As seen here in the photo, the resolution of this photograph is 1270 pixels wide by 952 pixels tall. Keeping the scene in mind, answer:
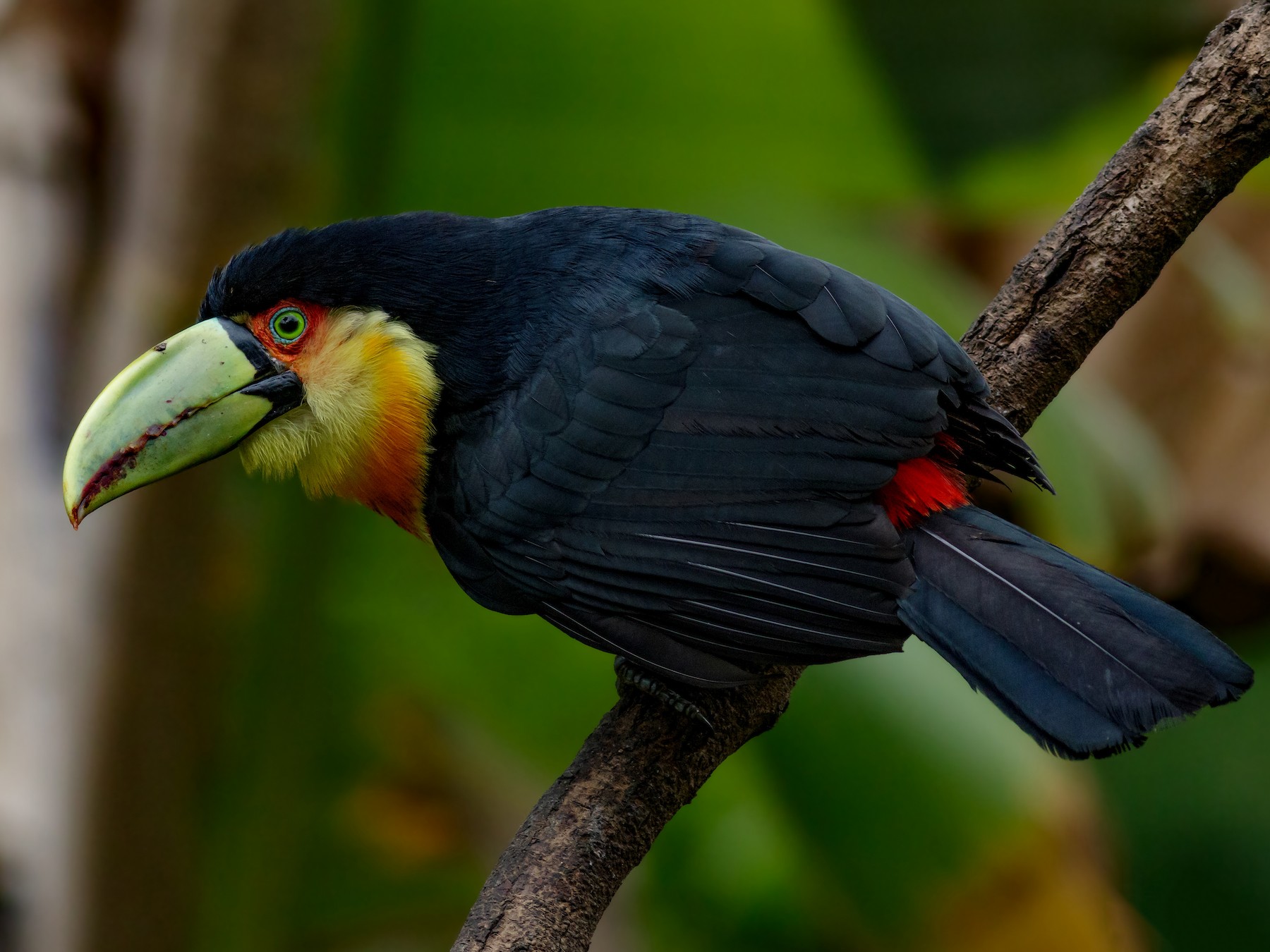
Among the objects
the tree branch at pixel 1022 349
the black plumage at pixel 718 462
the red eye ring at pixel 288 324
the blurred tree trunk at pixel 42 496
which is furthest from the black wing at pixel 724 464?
the blurred tree trunk at pixel 42 496

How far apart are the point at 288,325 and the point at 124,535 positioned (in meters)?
1.09

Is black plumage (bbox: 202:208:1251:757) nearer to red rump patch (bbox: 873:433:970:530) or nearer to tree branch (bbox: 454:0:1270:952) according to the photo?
red rump patch (bbox: 873:433:970:530)

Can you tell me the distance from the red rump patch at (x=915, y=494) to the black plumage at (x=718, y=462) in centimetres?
3

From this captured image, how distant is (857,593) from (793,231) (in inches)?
62.7

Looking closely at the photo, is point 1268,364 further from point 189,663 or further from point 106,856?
point 106,856

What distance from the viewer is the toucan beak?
7.07ft

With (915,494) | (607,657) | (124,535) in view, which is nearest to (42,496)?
(124,535)

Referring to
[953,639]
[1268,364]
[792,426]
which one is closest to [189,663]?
[792,426]

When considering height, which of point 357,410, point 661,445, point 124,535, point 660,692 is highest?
point 661,445

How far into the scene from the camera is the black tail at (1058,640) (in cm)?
175

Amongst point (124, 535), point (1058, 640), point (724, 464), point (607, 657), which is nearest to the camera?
point (1058, 640)

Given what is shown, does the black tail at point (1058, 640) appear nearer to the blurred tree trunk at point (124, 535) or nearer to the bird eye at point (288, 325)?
the bird eye at point (288, 325)

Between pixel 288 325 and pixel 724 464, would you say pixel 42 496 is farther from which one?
pixel 724 464

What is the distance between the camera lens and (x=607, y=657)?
11.3 feet
